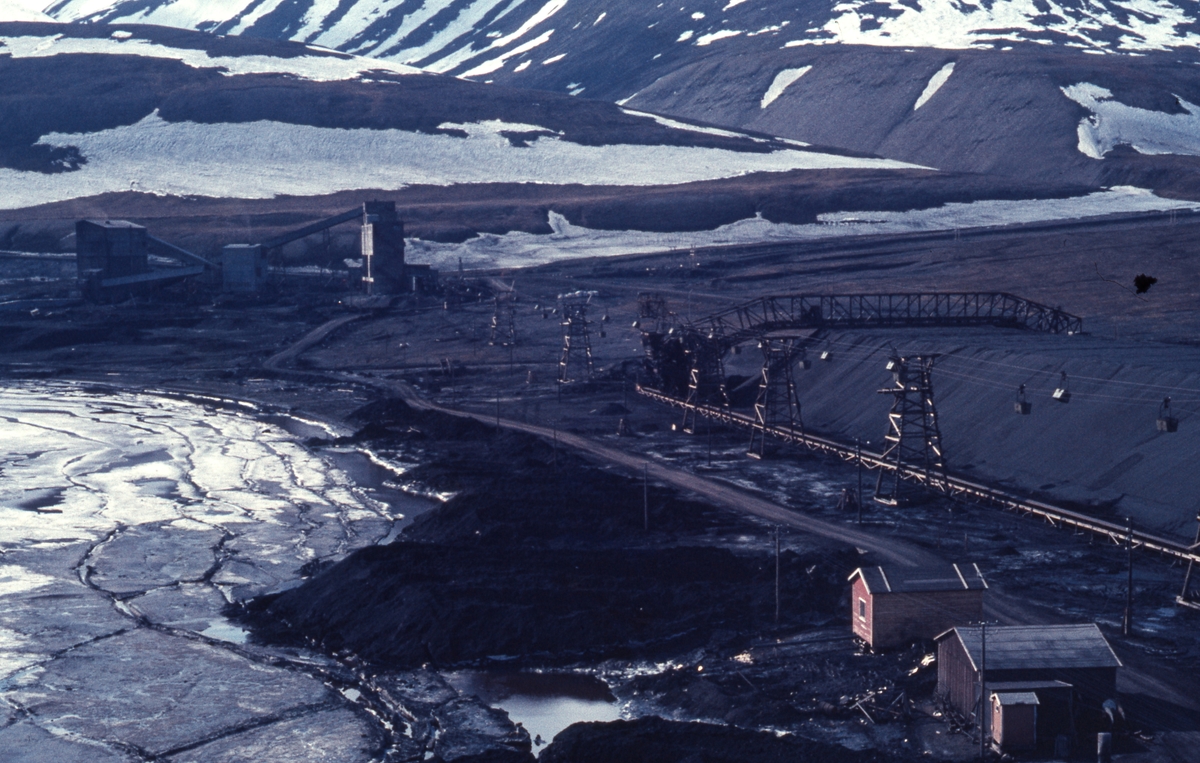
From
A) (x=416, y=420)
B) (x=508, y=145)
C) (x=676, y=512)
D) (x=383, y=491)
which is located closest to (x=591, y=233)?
(x=508, y=145)

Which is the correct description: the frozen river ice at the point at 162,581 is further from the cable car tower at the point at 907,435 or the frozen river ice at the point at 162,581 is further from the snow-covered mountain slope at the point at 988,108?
the snow-covered mountain slope at the point at 988,108

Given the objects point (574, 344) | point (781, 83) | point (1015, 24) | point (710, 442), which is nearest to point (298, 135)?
point (781, 83)

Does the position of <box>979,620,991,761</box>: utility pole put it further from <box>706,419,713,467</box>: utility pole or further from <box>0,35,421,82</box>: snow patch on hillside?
<box>0,35,421,82</box>: snow patch on hillside

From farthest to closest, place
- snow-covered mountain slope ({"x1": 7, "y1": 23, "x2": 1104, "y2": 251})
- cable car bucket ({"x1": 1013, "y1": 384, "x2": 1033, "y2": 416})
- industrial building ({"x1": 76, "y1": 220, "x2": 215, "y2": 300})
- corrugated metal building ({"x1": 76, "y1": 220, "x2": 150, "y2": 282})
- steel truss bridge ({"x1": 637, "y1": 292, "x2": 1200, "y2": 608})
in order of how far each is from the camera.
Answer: snow-covered mountain slope ({"x1": 7, "y1": 23, "x2": 1104, "y2": 251}), corrugated metal building ({"x1": 76, "y1": 220, "x2": 150, "y2": 282}), industrial building ({"x1": 76, "y1": 220, "x2": 215, "y2": 300}), cable car bucket ({"x1": 1013, "y1": 384, "x2": 1033, "y2": 416}), steel truss bridge ({"x1": 637, "y1": 292, "x2": 1200, "y2": 608})

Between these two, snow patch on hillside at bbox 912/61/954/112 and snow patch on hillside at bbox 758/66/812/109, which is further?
snow patch on hillside at bbox 758/66/812/109

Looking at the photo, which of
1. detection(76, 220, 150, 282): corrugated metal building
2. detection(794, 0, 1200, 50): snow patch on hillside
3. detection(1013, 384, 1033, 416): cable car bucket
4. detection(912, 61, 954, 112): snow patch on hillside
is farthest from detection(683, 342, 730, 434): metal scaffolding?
detection(794, 0, 1200, 50): snow patch on hillside

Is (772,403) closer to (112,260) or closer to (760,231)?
(112,260)

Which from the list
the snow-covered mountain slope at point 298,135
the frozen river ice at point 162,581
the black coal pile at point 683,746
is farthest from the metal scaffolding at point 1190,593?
the snow-covered mountain slope at point 298,135
